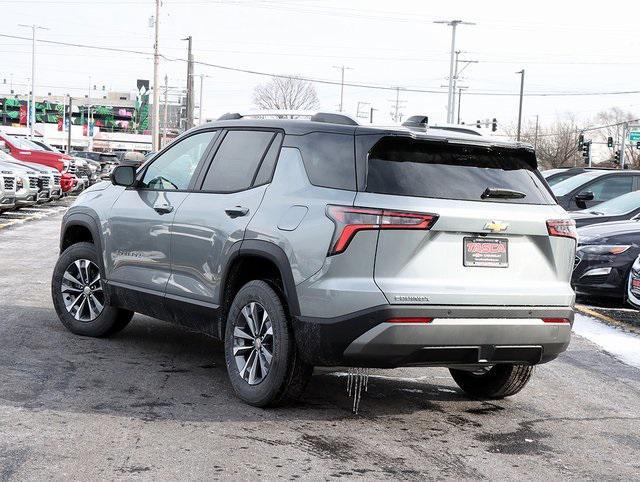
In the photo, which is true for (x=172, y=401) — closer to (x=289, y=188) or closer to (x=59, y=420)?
(x=59, y=420)

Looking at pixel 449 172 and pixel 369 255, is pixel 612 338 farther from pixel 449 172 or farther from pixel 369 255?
pixel 369 255

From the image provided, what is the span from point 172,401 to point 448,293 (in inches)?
72.6

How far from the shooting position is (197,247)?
22.0 ft

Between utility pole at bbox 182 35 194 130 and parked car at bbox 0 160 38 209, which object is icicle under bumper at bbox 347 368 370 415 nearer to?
parked car at bbox 0 160 38 209

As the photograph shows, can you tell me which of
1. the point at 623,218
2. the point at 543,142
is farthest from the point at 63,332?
the point at 543,142

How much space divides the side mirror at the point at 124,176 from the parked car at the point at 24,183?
15.2m

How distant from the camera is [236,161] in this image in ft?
22.0

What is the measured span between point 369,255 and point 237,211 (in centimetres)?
120

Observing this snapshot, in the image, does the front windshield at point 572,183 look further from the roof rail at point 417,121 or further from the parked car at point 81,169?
the parked car at point 81,169

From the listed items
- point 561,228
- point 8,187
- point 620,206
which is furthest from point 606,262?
point 8,187

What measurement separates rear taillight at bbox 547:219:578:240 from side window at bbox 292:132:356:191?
1269mm

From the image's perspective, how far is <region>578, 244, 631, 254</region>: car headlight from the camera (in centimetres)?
1200

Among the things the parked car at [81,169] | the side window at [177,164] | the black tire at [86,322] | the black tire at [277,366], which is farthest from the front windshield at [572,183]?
the parked car at [81,169]

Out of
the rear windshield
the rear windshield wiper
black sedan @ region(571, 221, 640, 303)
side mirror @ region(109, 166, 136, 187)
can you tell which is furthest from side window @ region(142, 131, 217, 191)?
black sedan @ region(571, 221, 640, 303)
